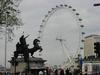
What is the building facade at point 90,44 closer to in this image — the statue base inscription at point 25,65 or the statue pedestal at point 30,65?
the statue pedestal at point 30,65

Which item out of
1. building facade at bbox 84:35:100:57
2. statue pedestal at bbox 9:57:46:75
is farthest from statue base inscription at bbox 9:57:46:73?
building facade at bbox 84:35:100:57

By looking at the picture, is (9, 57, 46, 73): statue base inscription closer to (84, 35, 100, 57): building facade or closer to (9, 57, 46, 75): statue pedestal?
(9, 57, 46, 75): statue pedestal

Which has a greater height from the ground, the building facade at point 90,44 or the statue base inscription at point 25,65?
the building facade at point 90,44

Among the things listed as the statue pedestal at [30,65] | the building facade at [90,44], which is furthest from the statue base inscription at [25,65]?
the building facade at [90,44]

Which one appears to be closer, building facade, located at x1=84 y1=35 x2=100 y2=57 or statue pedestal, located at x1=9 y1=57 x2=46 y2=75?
statue pedestal, located at x1=9 y1=57 x2=46 y2=75

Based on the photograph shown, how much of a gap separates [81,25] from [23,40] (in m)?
37.3

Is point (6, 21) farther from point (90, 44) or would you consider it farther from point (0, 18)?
point (90, 44)

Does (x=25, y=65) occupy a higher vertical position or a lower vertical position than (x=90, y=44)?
lower

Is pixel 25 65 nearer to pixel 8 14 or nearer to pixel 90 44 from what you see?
pixel 8 14

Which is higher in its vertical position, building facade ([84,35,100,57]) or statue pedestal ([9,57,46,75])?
building facade ([84,35,100,57])

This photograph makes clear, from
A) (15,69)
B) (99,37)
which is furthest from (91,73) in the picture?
(99,37)

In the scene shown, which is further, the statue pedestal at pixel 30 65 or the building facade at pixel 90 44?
the building facade at pixel 90 44

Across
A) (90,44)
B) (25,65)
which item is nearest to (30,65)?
(25,65)

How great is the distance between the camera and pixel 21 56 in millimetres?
53500
